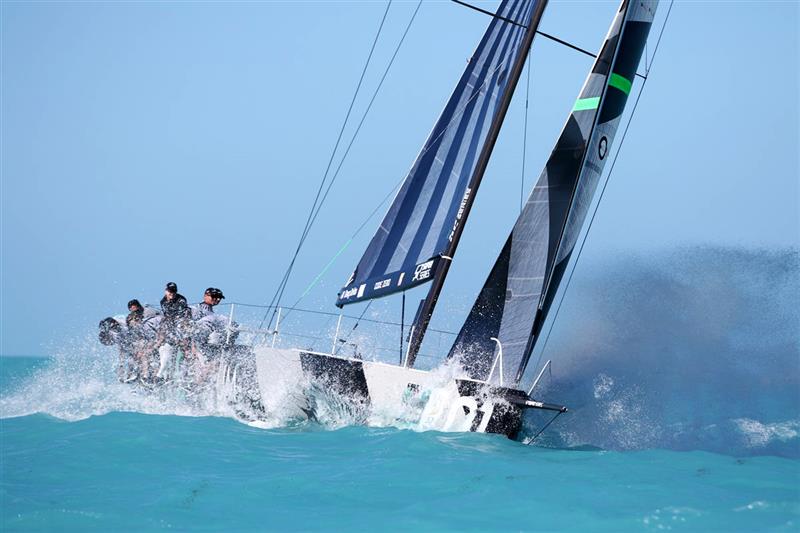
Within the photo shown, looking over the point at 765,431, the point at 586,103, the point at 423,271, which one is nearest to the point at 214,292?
→ the point at 423,271

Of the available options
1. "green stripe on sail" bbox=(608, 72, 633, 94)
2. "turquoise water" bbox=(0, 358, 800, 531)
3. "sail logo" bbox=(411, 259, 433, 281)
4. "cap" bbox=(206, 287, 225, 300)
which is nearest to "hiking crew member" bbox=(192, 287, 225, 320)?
"cap" bbox=(206, 287, 225, 300)

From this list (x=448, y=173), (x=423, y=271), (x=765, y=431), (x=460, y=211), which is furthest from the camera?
(x=765, y=431)

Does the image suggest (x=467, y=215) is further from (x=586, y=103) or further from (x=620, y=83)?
(x=620, y=83)

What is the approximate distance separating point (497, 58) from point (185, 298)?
468 centimetres

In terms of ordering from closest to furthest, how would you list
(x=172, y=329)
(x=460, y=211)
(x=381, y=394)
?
(x=381, y=394)
(x=460, y=211)
(x=172, y=329)

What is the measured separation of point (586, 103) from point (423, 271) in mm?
2777

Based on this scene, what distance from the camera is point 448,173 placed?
36.9 feet

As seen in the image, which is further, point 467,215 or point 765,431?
point 765,431

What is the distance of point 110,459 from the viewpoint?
8062 millimetres

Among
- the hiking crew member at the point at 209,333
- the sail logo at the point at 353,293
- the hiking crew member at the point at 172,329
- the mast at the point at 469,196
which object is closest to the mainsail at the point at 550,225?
the mast at the point at 469,196

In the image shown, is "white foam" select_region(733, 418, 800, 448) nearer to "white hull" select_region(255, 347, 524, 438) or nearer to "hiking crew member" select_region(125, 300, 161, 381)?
"white hull" select_region(255, 347, 524, 438)

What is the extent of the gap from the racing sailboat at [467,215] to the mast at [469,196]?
1 cm

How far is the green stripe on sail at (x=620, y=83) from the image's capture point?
1134 cm

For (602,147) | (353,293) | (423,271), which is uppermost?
(602,147)
